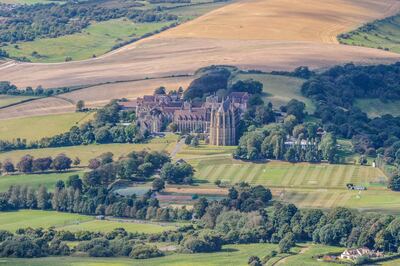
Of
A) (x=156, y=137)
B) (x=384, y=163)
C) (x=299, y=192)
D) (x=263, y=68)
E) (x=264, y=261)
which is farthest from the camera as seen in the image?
(x=263, y=68)

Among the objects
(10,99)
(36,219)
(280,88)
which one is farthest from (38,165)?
(280,88)

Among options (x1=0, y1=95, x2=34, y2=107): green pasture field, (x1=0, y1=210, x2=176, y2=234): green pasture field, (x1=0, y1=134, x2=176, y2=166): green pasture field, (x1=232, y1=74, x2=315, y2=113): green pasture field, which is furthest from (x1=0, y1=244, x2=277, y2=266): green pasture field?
Answer: (x1=0, y1=95, x2=34, y2=107): green pasture field

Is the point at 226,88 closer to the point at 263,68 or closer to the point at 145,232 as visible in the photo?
the point at 263,68

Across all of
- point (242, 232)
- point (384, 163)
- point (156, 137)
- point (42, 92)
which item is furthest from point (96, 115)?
point (242, 232)

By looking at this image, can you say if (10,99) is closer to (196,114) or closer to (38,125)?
(38,125)

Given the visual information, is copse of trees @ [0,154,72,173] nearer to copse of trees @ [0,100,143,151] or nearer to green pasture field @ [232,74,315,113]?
copse of trees @ [0,100,143,151]

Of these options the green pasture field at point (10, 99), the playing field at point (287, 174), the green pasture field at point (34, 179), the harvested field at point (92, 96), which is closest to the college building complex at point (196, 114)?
the harvested field at point (92, 96)

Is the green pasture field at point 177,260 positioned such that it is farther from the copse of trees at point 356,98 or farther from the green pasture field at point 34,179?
the copse of trees at point 356,98
